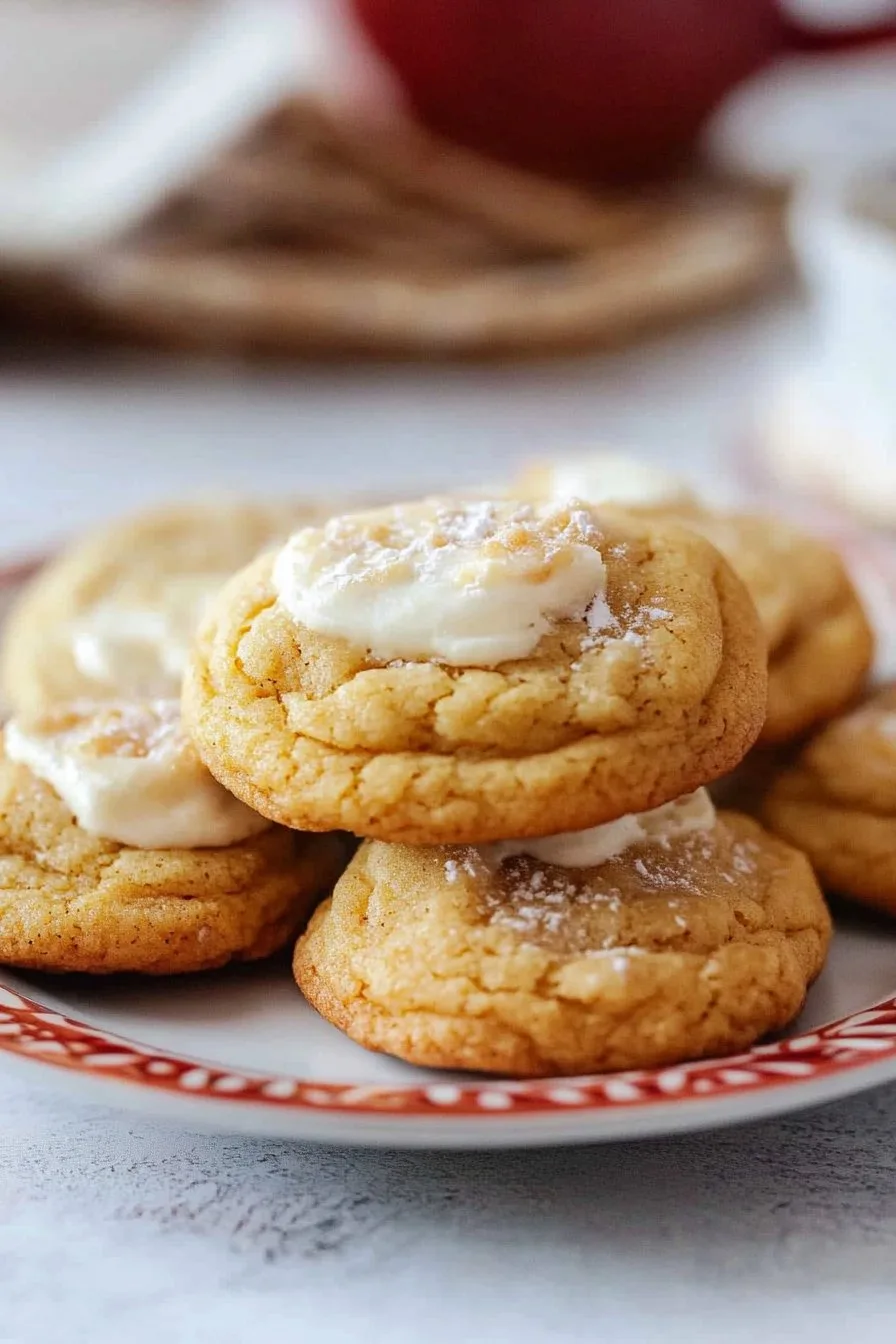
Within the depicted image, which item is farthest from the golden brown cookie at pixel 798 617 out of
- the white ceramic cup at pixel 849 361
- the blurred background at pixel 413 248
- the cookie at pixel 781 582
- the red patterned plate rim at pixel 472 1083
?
the blurred background at pixel 413 248

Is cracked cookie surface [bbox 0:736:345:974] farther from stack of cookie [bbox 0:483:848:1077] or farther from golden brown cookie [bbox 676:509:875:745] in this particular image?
golden brown cookie [bbox 676:509:875:745]

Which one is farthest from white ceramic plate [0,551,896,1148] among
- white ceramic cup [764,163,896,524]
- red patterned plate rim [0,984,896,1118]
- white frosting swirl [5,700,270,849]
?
white ceramic cup [764,163,896,524]

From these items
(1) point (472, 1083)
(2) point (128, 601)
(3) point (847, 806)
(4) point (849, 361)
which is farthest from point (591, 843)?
(4) point (849, 361)

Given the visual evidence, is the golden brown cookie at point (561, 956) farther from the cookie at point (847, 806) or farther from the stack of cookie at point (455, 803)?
the cookie at point (847, 806)

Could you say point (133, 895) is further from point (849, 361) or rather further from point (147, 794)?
point (849, 361)

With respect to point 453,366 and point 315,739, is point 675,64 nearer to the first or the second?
point 453,366

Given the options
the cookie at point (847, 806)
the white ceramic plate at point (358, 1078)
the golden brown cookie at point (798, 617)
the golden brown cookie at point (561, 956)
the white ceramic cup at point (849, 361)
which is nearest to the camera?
the white ceramic plate at point (358, 1078)

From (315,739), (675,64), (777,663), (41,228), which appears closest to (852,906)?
(777,663)
